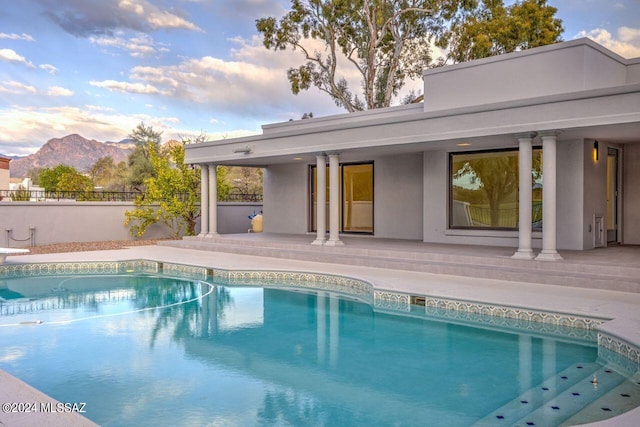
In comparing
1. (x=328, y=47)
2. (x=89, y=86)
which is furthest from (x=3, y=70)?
(x=328, y=47)

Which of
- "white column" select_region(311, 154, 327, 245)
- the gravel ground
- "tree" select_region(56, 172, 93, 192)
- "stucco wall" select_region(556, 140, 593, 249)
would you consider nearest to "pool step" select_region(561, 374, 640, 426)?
"stucco wall" select_region(556, 140, 593, 249)

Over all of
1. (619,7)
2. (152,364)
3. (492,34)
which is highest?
(619,7)

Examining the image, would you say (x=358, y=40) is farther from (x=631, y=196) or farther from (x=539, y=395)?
(x=539, y=395)

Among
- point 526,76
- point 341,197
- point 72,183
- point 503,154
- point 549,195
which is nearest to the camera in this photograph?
point 549,195

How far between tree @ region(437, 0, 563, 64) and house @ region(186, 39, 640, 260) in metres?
13.0

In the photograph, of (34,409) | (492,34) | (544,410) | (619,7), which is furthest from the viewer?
(619,7)

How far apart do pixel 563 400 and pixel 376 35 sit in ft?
84.0

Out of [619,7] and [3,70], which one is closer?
[619,7]

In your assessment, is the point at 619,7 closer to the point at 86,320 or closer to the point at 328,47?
the point at 328,47

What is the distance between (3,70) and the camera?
132 feet

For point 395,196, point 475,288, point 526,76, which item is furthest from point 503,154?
point 475,288

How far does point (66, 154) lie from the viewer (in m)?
80.4

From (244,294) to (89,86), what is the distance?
39.7 metres

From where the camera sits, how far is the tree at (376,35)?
1047 inches
